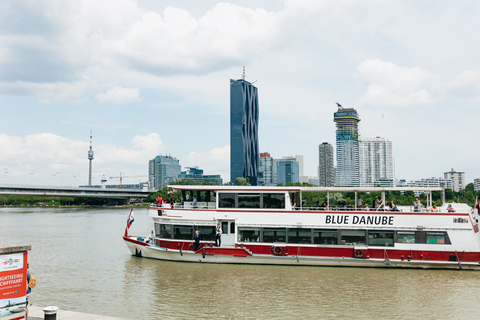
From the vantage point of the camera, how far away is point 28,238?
41.1 metres

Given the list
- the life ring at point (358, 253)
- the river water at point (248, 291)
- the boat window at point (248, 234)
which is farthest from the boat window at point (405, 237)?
the boat window at point (248, 234)

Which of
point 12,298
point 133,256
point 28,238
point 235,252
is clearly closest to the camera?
point 12,298

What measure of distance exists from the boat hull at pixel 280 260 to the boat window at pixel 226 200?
2605mm

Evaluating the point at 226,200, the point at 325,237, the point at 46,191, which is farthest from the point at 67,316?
the point at 46,191

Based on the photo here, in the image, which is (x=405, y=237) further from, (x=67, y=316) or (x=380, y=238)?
(x=67, y=316)

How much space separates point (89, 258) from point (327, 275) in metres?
16.3

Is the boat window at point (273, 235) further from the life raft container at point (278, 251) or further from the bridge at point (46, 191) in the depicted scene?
the bridge at point (46, 191)

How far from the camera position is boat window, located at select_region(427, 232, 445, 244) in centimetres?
2348

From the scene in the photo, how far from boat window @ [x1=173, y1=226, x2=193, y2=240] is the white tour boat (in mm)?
31

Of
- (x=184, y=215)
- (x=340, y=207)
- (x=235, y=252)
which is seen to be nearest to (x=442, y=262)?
(x=340, y=207)

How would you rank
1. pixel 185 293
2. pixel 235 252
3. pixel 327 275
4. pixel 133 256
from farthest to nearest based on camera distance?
1. pixel 133 256
2. pixel 235 252
3. pixel 327 275
4. pixel 185 293

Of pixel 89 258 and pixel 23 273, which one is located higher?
pixel 23 273

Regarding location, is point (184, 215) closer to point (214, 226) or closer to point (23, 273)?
point (214, 226)

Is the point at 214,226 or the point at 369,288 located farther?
the point at 214,226
